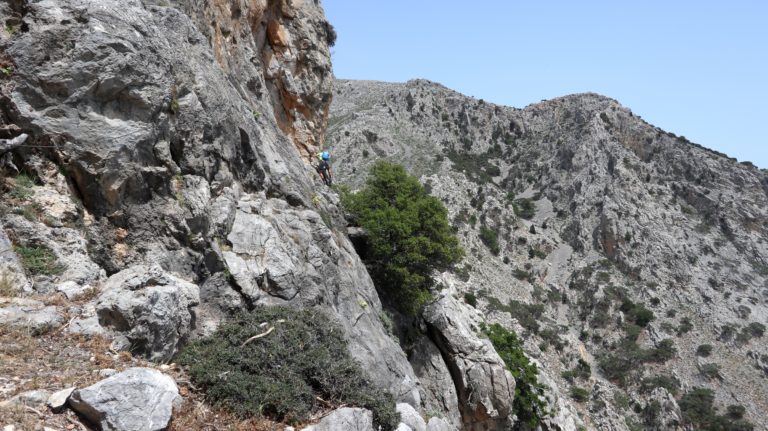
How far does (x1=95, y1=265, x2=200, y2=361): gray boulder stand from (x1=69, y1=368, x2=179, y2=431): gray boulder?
1207 millimetres

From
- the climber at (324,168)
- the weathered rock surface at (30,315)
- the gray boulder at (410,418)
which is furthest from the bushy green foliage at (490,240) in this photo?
the weathered rock surface at (30,315)

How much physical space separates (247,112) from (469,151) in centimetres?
8155

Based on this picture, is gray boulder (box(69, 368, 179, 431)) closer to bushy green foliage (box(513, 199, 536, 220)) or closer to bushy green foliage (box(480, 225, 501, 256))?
bushy green foliage (box(480, 225, 501, 256))

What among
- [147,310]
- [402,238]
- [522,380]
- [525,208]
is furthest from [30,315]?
[525,208]

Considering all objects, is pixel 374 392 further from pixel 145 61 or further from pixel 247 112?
pixel 247 112

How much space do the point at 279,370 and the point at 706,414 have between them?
59081mm

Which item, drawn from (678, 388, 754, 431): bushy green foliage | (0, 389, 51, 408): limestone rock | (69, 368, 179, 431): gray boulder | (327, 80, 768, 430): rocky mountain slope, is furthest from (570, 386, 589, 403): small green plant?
(0, 389, 51, 408): limestone rock

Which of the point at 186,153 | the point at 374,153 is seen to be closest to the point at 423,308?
the point at 186,153

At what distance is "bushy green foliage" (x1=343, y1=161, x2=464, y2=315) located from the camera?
2294 centimetres

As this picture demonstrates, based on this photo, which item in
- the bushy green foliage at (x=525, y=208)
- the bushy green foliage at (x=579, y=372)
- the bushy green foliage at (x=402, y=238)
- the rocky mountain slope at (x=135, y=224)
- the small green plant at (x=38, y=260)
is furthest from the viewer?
the bushy green foliage at (x=525, y=208)

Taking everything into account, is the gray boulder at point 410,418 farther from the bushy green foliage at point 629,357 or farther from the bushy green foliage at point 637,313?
the bushy green foliage at point 637,313

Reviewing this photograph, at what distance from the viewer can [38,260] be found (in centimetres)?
812

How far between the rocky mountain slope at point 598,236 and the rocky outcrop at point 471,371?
21933 mm

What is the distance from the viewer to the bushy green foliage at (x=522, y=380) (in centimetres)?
2834
